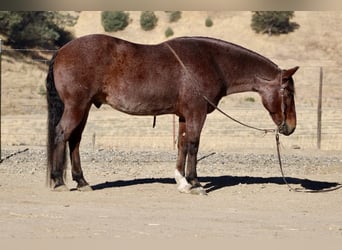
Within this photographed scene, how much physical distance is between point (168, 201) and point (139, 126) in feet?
45.4

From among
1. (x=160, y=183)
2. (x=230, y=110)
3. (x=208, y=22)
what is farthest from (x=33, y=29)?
(x=160, y=183)

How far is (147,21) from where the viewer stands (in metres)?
49.7

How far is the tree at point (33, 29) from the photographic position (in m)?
32.8

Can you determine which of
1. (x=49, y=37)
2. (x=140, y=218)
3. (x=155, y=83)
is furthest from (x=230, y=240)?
(x=49, y=37)

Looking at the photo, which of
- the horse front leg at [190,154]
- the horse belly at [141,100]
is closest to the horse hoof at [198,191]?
the horse front leg at [190,154]

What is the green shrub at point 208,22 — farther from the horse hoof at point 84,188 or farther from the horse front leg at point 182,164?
the horse hoof at point 84,188

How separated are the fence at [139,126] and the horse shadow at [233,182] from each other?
6023mm

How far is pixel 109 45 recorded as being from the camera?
31.7 feet

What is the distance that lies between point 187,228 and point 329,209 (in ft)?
8.94

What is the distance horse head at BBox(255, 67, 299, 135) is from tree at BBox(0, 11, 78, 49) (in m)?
19.4

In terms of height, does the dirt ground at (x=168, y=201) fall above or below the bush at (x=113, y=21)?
below

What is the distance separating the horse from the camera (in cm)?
952

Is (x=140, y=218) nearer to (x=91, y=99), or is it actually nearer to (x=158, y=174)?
(x=91, y=99)

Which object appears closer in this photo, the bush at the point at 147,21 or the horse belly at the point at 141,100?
the horse belly at the point at 141,100
